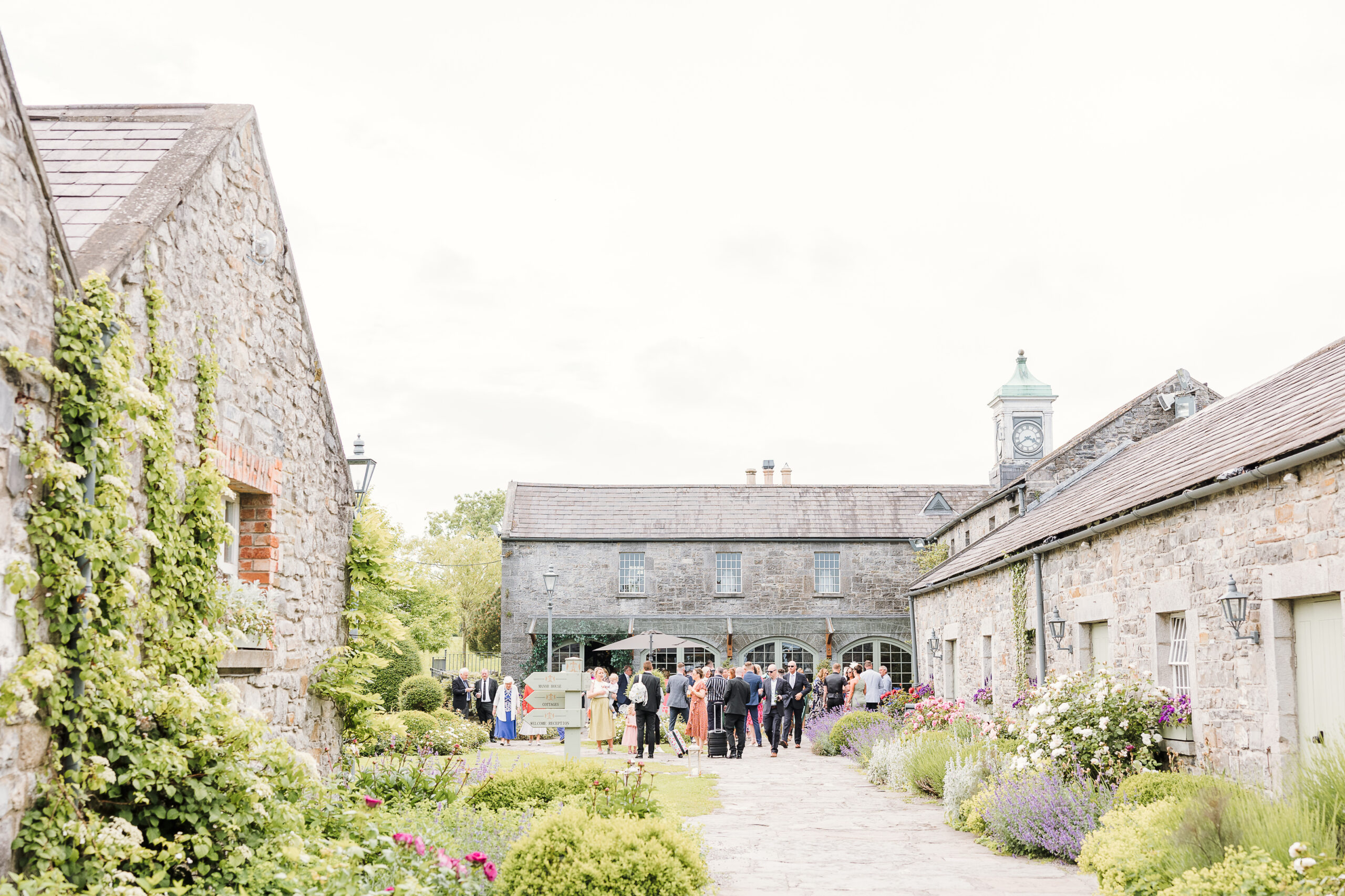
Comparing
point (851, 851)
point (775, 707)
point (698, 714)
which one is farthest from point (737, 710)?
point (851, 851)

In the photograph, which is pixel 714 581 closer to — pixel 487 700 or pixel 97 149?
pixel 487 700

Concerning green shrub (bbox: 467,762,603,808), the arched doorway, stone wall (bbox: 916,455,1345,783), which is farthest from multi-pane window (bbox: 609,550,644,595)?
green shrub (bbox: 467,762,603,808)

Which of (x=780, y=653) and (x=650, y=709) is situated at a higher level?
(x=780, y=653)

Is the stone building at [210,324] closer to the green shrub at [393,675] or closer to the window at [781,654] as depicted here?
the green shrub at [393,675]

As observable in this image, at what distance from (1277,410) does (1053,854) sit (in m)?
5.13

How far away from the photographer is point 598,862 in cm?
645

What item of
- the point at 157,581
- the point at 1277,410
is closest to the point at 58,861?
the point at 157,581

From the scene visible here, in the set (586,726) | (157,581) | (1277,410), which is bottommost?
(586,726)

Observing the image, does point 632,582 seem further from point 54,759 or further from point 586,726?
point 54,759

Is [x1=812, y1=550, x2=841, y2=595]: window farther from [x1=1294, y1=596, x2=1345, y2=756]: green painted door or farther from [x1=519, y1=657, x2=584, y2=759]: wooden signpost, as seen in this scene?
[x1=1294, y1=596, x2=1345, y2=756]: green painted door

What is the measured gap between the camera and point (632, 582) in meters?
31.3

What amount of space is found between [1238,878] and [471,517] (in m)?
56.7

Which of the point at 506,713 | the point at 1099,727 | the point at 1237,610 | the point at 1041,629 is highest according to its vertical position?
the point at 1237,610

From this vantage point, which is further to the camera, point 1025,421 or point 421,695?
point 1025,421
